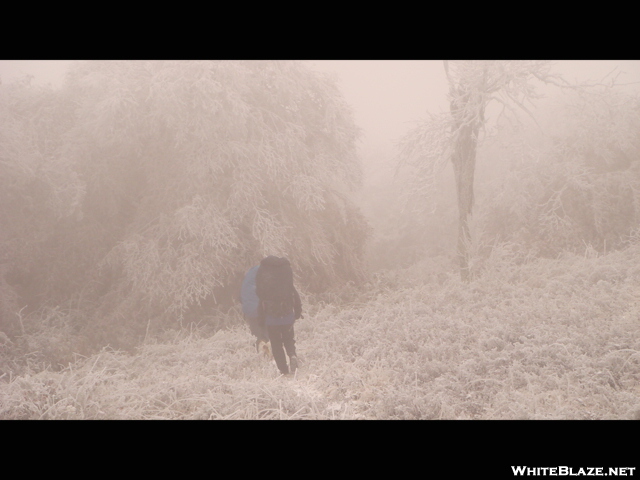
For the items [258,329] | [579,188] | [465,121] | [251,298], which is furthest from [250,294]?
[579,188]

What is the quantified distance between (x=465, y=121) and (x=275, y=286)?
24.2ft

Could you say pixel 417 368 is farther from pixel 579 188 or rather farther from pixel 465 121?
pixel 579 188

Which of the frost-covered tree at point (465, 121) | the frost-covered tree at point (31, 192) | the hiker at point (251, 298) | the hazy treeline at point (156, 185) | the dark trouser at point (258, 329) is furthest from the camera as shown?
the frost-covered tree at point (465, 121)

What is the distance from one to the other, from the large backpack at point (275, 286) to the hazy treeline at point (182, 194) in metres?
4.56

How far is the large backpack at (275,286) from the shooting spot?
5762mm

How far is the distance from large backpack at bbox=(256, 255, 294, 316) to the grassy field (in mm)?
931

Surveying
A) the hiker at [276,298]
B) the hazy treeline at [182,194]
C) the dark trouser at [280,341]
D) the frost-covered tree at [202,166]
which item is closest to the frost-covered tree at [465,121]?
the hazy treeline at [182,194]

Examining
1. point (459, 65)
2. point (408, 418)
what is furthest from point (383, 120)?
point (408, 418)

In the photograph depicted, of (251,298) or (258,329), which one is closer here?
(251,298)

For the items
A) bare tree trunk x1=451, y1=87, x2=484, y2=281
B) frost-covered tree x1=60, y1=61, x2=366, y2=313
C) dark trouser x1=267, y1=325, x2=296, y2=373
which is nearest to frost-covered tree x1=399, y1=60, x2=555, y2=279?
bare tree trunk x1=451, y1=87, x2=484, y2=281

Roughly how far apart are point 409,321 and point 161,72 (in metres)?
7.99

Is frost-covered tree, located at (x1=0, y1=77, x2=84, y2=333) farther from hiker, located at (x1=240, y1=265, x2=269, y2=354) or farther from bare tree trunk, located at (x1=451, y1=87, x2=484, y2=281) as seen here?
bare tree trunk, located at (x1=451, y1=87, x2=484, y2=281)

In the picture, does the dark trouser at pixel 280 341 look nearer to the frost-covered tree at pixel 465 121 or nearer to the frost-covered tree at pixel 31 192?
the frost-covered tree at pixel 465 121

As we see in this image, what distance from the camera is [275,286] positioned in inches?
227
